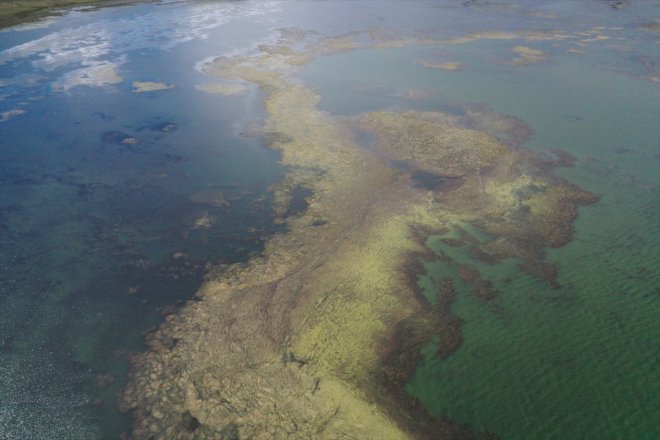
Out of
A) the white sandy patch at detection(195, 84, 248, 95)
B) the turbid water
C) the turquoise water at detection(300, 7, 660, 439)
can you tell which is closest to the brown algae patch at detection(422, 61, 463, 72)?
the turbid water

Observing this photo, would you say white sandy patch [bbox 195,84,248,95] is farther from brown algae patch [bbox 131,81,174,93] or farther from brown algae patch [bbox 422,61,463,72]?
brown algae patch [bbox 422,61,463,72]

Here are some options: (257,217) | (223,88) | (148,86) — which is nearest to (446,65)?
(223,88)

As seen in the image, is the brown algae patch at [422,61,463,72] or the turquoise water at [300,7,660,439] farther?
the brown algae patch at [422,61,463,72]

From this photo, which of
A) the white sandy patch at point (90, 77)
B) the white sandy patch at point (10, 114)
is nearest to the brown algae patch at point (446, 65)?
the white sandy patch at point (90, 77)

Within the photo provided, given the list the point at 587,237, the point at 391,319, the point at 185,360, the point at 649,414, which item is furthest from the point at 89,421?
the point at 587,237

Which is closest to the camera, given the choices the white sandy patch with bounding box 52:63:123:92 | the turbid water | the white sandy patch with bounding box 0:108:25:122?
the turbid water

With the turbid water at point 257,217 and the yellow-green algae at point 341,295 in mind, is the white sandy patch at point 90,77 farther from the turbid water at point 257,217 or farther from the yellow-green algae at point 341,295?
the yellow-green algae at point 341,295

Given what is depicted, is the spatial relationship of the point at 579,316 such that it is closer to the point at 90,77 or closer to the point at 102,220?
the point at 102,220

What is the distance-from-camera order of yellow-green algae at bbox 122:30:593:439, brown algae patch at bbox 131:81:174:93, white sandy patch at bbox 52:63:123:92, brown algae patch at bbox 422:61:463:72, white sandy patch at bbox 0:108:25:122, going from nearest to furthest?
yellow-green algae at bbox 122:30:593:439 → white sandy patch at bbox 0:108:25:122 → brown algae patch at bbox 131:81:174:93 → white sandy patch at bbox 52:63:123:92 → brown algae patch at bbox 422:61:463:72
